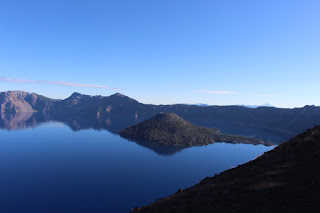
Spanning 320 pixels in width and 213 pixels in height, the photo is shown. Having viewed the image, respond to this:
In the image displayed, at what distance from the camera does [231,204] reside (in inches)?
680

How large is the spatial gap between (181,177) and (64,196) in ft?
257

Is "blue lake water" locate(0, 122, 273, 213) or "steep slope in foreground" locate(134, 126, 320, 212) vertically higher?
"steep slope in foreground" locate(134, 126, 320, 212)

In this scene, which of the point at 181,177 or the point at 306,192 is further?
the point at 181,177

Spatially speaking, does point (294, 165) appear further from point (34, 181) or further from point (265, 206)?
point (34, 181)

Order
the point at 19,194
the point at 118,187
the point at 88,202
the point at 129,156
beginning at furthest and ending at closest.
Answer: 1. the point at 129,156
2. the point at 118,187
3. the point at 19,194
4. the point at 88,202

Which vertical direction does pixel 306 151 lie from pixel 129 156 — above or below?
above

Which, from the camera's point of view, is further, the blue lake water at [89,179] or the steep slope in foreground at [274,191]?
the blue lake water at [89,179]

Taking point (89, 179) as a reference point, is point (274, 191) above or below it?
above

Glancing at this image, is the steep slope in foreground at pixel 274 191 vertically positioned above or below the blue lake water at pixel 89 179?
above

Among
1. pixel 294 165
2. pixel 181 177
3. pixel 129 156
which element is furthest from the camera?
pixel 129 156

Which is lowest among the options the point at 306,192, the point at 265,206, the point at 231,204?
the point at 231,204

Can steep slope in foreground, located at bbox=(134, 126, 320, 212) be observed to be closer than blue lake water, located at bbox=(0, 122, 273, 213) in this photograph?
Yes

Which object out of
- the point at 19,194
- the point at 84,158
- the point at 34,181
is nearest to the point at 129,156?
the point at 84,158

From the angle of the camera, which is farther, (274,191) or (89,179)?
(89,179)
